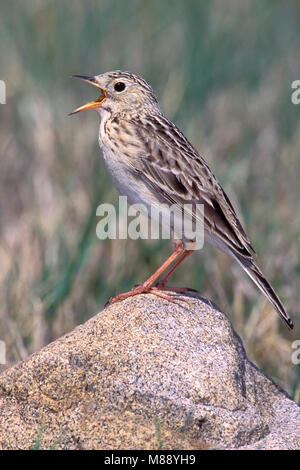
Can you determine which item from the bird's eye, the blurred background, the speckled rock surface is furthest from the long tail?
the bird's eye

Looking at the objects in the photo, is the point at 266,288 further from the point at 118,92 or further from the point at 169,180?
the point at 118,92

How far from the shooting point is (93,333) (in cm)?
491

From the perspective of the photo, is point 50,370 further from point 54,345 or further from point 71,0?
point 71,0

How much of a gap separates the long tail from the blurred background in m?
1.05

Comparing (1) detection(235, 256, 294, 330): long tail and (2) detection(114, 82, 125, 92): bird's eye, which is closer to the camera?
(1) detection(235, 256, 294, 330): long tail

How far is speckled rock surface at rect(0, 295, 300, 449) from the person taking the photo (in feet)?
14.5

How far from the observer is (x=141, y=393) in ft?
14.7

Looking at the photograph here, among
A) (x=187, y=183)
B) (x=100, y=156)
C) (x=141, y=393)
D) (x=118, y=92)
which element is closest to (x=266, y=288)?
(x=187, y=183)

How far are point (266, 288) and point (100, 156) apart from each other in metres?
3.53

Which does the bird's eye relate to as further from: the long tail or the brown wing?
the long tail

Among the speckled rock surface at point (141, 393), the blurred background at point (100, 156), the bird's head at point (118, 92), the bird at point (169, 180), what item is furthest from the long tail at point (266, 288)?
the bird's head at point (118, 92)

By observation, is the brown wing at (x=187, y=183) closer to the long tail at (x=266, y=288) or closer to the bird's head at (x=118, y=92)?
the long tail at (x=266, y=288)

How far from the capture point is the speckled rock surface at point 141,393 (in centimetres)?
441

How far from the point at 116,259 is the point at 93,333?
3617 millimetres
